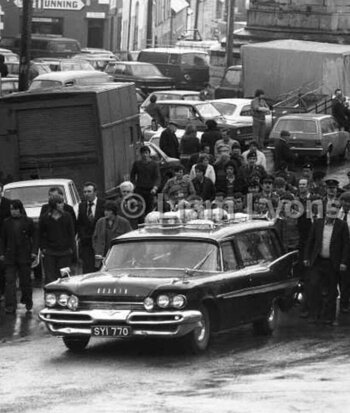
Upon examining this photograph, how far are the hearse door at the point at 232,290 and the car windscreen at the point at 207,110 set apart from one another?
919 inches

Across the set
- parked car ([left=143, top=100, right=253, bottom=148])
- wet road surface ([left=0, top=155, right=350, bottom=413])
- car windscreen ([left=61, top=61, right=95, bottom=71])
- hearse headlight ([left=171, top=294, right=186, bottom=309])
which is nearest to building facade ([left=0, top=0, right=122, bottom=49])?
car windscreen ([left=61, top=61, right=95, bottom=71])

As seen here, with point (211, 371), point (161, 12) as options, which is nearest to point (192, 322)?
point (211, 371)

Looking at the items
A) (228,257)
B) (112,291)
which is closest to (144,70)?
(228,257)

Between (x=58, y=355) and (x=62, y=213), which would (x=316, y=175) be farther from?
(x=58, y=355)

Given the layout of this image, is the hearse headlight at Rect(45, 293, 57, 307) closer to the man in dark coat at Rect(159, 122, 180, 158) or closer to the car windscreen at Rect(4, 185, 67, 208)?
the car windscreen at Rect(4, 185, 67, 208)

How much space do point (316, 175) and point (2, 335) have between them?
746 centimetres

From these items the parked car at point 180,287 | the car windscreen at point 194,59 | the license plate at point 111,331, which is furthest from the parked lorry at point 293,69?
the license plate at point 111,331

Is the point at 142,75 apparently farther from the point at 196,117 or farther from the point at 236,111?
the point at 196,117

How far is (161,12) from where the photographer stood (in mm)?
99188

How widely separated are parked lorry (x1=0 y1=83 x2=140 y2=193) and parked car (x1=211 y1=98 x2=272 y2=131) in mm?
14087

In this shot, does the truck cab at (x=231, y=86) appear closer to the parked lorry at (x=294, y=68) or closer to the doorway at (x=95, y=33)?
the parked lorry at (x=294, y=68)

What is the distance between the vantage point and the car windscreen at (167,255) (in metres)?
17.3

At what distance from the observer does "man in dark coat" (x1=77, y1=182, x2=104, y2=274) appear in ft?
71.5

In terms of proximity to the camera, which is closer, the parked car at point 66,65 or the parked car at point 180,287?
the parked car at point 180,287
